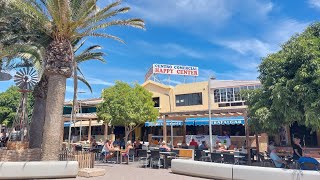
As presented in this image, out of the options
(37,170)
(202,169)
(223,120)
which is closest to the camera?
(37,170)

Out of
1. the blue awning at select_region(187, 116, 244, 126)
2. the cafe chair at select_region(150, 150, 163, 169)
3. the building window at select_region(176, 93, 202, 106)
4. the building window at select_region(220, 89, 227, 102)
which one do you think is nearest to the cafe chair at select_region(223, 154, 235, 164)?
the cafe chair at select_region(150, 150, 163, 169)

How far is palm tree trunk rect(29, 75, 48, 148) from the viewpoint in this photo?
1506 cm

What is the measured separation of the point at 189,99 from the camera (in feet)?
111

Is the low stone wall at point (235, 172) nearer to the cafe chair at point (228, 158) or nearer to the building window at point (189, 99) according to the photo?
the cafe chair at point (228, 158)

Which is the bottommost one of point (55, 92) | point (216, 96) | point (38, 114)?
point (38, 114)

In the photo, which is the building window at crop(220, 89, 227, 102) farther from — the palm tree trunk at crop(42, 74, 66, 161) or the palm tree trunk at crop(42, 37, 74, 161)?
the palm tree trunk at crop(42, 74, 66, 161)

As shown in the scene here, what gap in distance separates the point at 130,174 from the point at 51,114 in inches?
160

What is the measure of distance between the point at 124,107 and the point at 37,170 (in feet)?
40.5

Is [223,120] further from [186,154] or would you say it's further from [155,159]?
[155,159]

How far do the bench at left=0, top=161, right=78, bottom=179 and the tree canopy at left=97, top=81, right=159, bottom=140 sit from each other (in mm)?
11863

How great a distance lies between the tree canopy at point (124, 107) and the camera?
2266 cm

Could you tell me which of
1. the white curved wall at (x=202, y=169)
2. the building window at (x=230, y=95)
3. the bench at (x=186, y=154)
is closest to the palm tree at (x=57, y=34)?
the white curved wall at (x=202, y=169)

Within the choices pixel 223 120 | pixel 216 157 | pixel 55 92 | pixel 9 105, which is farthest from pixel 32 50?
pixel 9 105

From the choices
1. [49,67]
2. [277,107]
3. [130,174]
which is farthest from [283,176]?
[49,67]
